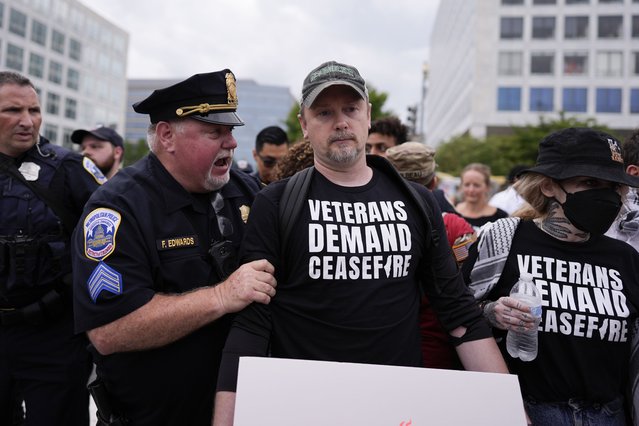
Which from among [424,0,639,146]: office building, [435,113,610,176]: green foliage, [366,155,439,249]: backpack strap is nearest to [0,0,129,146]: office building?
[435,113,610,176]: green foliage

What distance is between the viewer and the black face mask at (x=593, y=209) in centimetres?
213

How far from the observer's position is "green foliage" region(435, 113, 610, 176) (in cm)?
3182

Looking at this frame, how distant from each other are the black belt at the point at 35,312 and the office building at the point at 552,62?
44250 millimetres

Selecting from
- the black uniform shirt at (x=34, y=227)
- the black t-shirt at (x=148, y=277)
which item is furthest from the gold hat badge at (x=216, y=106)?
the black uniform shirt at (x=34, y=227)

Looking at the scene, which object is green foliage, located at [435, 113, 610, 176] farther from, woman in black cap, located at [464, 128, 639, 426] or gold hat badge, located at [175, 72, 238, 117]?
gold hat badge, located at [175, 72, 238, 117]

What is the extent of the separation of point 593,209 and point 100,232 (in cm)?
202

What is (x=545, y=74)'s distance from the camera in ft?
145

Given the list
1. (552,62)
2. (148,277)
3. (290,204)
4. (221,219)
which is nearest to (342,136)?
(290,204)

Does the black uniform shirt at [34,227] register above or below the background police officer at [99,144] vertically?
below

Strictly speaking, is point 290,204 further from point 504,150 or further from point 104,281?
point 504,150

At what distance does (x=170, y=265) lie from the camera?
212 centimetres

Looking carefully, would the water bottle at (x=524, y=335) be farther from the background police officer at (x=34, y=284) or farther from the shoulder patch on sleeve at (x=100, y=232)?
the background police officer at (x=34, y=284)

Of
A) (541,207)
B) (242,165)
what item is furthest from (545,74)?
(541,207)

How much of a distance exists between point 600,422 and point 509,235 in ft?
2.73
